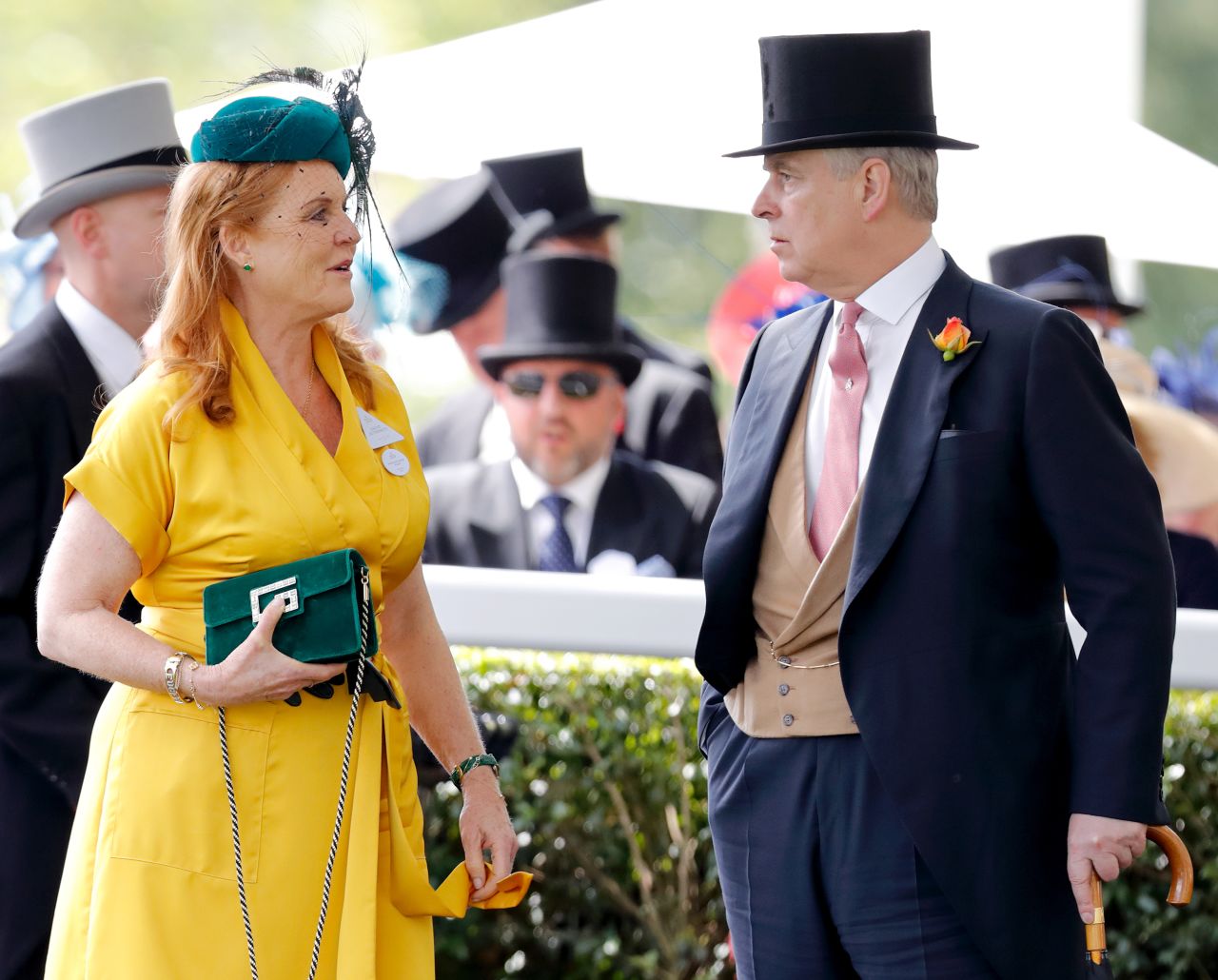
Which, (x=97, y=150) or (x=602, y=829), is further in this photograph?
(x=602, y=829)

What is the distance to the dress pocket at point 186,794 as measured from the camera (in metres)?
2.11

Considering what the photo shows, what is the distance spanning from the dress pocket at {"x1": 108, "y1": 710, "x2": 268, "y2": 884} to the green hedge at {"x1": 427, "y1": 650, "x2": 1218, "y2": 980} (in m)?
2.35

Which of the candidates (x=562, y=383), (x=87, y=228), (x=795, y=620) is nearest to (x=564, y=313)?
(x=562, y=383)

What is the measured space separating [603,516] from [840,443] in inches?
84.1

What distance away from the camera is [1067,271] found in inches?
160

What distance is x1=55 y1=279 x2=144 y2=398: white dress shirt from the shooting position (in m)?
3.12

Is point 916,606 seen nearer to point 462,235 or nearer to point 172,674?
point 172,674

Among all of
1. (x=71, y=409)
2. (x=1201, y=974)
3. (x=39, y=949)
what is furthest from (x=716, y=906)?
(x=71, y=409)

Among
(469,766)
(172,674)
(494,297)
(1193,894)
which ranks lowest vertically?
(1193,894)

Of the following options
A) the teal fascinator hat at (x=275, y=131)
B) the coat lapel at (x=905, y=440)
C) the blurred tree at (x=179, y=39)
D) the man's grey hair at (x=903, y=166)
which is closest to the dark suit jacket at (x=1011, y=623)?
the coat lapel at (x=905, y=440)

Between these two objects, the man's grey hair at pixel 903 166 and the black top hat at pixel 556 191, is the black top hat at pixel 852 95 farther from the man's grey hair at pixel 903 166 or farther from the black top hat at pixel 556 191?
the black top hat at pixel 556 191

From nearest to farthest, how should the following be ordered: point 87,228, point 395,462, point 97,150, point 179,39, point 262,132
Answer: point 262,132 < point 395,462 < point 87,228 < point 97,150 < point 179,39

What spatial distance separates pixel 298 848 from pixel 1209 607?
9.25 ft

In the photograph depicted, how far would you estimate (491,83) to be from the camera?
14.7 ft
